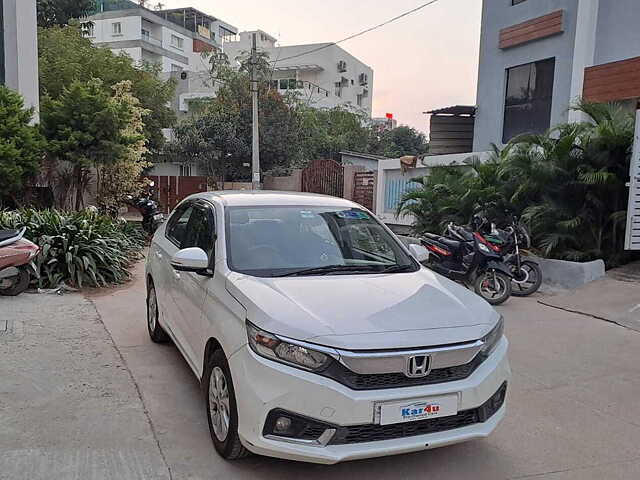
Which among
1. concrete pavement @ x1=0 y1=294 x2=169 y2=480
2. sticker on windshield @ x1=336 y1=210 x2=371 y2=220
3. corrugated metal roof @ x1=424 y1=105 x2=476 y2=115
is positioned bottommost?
concrete pavement @ x1=0 y1=294 x2=169 y2=480

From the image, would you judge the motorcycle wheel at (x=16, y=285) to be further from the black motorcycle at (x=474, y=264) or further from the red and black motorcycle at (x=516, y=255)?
the red and black motorcycle at (x=516, y=255)

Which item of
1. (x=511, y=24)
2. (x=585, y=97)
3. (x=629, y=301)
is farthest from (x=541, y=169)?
(x=511, y=24)

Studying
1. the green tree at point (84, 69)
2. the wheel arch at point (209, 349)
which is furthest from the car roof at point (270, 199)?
the green tree at point (84, 69)

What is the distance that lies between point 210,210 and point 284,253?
2.72 ft

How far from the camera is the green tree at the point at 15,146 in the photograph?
32.9ft

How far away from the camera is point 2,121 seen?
1017 cm

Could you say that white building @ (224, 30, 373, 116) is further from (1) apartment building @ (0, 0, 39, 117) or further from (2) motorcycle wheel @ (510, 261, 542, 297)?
(2) motorcycle wheel @ (510, 261, 542, 297)

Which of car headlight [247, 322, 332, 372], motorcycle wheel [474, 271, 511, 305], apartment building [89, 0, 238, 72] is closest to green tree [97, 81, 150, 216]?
motorcycle wheel [474, 271, 511, 305]

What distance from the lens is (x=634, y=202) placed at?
8078mm

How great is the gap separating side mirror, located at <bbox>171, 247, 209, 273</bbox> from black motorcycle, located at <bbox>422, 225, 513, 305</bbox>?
490cm

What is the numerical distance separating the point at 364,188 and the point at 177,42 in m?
48.2

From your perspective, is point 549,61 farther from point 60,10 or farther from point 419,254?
point 60,10

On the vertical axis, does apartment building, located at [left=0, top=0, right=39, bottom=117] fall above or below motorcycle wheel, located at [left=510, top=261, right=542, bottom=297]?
→ above

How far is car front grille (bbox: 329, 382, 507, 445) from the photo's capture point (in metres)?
2.93
